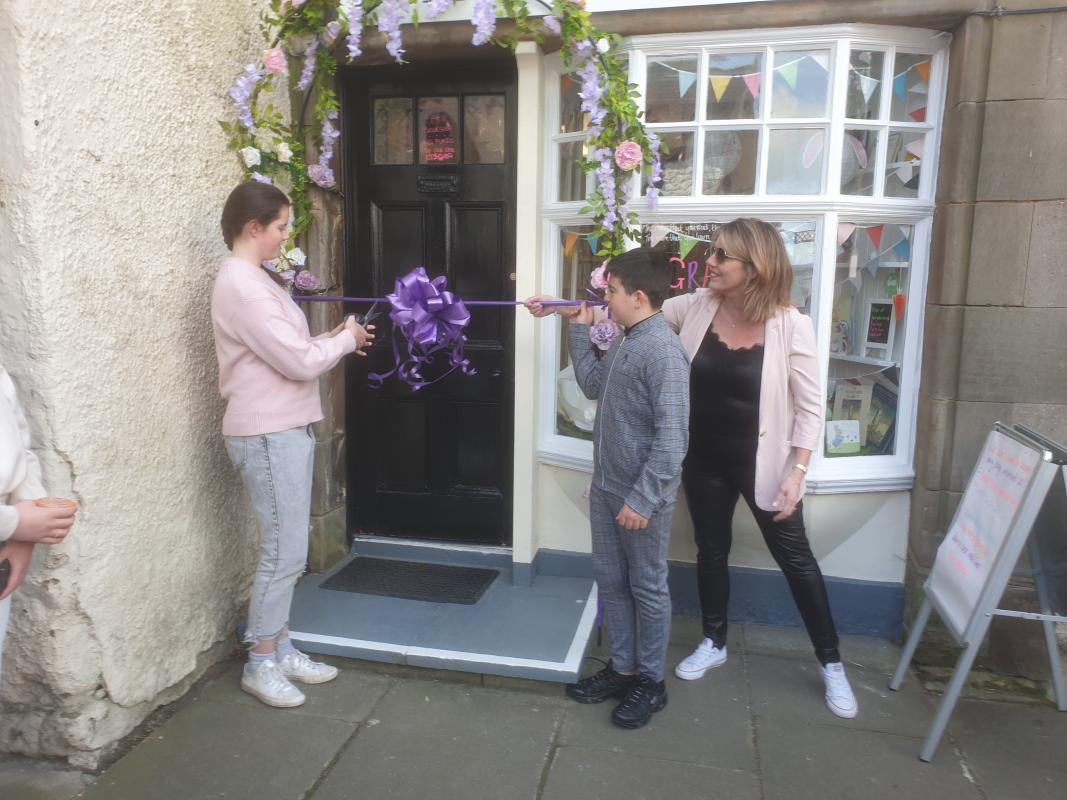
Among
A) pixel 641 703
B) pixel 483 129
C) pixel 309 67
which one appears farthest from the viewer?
pixel 483 129

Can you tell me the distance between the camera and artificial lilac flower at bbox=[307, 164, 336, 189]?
3768 mm

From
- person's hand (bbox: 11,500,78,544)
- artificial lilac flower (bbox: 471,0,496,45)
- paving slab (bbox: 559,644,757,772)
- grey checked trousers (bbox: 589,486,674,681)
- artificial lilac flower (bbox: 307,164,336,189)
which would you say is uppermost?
artificial lilac flower (bbox: 471,0,496,45)

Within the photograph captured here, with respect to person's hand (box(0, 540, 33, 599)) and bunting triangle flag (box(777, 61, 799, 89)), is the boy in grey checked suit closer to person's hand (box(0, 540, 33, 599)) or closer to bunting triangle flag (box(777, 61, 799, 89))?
bunting triangle flag (box(777, 61, 799, 89))

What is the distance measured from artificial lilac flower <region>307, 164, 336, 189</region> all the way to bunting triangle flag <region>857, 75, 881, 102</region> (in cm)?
250

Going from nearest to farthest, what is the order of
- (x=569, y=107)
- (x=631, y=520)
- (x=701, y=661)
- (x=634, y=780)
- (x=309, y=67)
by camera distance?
1. (x=634, y=780)
2. (x=631, y=520)
3. (x=701, y=661)
4. (x=309, y=67)
5. (x=569, y=107)

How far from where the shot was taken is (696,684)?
341 cm

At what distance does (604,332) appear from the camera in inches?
134

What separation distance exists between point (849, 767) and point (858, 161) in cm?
257

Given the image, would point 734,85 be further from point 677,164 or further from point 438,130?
point 438,130

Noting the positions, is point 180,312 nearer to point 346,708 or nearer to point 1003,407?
point 346,708

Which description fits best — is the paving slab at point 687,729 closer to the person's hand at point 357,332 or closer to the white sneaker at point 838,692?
the white sneaker at point 838,692

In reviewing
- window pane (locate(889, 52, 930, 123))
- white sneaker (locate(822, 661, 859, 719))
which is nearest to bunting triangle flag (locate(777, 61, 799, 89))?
window pane (locate(889, 52, 930, 123))

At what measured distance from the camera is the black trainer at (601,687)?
324cm

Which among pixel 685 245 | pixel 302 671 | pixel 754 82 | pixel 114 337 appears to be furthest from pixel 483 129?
pixel 302 671
